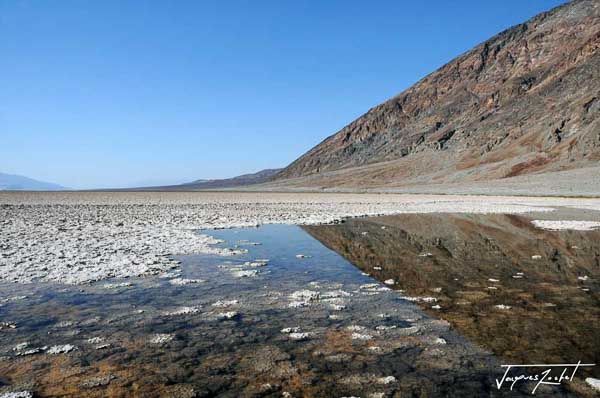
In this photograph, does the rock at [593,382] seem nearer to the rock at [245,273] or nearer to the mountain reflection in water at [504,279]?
the mountain reflection in water at [504,279]

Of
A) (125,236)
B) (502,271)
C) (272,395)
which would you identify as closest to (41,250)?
(125,236)

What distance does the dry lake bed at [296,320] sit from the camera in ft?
15.2

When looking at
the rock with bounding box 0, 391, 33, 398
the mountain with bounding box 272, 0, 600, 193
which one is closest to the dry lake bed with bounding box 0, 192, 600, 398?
the rock with bounding box 0, 391, 33, 398

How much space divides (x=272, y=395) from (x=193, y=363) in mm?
1218

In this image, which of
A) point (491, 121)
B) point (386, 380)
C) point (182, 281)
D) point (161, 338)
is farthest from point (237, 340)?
point (491, 121)

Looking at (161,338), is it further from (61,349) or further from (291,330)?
(291,330)

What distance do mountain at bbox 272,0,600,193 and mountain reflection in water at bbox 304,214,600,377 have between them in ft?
197

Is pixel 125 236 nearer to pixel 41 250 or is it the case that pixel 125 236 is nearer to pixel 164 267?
pixel 41 250

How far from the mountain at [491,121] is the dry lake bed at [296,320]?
65917 millimetres

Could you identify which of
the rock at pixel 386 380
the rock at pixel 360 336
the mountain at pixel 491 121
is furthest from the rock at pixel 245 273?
the mountain at pixel 491 121

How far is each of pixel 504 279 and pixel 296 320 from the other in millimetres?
5057

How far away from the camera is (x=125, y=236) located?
1683cm

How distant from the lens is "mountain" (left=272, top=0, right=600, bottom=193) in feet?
305

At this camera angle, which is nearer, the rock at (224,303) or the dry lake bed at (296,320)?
the dry lake bed at (296,320)
